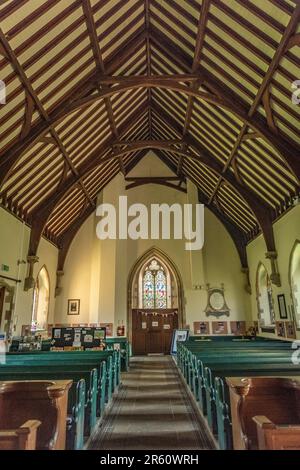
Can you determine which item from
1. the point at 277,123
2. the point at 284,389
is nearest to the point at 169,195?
the point at 277,123

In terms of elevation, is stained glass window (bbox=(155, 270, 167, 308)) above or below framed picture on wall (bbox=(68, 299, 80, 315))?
above

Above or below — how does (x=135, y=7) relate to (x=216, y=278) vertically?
above

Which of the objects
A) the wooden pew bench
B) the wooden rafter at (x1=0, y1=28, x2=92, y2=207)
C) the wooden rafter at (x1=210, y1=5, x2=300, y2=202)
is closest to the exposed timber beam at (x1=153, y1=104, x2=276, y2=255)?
the wooden rafter at (x1=210, y1=5, x2=300, y2=202)

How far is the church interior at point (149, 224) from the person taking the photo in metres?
3.28

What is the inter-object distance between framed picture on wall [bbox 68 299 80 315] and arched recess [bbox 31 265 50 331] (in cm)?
83

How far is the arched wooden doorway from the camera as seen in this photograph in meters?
11.4

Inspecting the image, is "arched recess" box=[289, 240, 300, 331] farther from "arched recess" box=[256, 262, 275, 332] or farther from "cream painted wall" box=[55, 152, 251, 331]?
"cream painted wall" box=[55, 152, 251, 331]

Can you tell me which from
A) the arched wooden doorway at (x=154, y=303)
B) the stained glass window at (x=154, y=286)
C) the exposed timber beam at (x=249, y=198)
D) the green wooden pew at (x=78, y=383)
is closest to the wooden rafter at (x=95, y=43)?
the exposed timber beam at (x=249, y=198)

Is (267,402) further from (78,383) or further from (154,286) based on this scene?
(154,286)

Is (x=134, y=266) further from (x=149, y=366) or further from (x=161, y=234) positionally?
(x=149, y=366)

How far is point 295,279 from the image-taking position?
7492 millimetres

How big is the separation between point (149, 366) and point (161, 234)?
200 inches

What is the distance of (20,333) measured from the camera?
26.7ft

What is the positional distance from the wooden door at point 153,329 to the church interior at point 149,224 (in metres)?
0.05
